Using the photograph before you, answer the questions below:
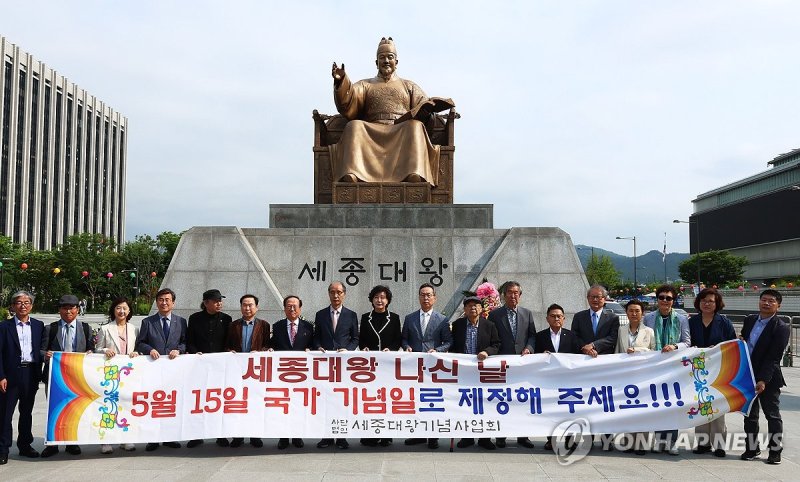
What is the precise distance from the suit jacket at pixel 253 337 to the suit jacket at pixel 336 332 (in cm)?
47

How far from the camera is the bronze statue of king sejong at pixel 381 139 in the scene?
11.4 metres

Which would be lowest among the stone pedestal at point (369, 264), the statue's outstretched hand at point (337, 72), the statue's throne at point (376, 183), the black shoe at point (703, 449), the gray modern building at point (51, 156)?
the black shoe at point (703, 449)

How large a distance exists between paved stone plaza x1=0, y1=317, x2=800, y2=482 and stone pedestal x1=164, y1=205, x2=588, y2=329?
450 cm

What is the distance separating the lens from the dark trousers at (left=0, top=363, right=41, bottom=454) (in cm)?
535

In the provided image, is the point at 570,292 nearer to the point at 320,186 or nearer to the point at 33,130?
the point at 320,186

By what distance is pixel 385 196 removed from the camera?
1116 centimetres

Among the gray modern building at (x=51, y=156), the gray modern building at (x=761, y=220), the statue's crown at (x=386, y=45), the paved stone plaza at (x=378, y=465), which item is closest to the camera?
the paved stone plaza at (x=378, y=465)

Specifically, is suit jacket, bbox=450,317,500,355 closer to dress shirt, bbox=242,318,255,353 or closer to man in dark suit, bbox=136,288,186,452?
dress shirt, bbox=242,318,255,353

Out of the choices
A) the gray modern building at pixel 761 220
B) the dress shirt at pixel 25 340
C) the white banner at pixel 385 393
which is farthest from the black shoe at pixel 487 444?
the gray modern building at pixel 761 220

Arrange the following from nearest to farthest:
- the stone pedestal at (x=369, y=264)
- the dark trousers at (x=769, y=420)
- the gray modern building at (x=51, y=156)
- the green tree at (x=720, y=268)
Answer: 1. the dark trousers at (x=769, y=420)
2. the stone pedestal at (x=369, y=264)
3. the gray modern building at (x=51, y=156)
4. the green tree at (x=720, y=268)

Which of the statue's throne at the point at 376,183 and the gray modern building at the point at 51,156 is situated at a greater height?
the gray modern building at the point at 51,156

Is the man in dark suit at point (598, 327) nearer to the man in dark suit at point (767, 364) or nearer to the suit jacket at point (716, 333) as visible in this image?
the suit jacket at point (716, 333)

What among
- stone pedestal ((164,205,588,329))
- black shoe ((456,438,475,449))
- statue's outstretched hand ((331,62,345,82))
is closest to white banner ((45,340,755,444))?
black shoe ((456,438,475,449))

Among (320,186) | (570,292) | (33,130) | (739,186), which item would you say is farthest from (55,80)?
(739,186)
